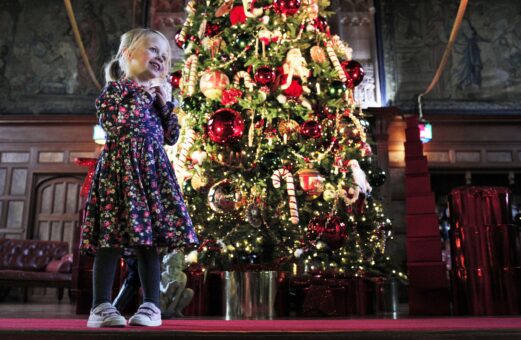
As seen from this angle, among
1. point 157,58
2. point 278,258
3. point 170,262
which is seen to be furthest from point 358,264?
point 157,58

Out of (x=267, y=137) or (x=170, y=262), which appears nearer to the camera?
(x=170, y=262)

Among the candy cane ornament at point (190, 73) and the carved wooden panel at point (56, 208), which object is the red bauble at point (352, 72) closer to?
the candy cane ornament at point (190, 73)

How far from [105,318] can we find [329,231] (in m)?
1.99

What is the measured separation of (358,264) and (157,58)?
2.36 m

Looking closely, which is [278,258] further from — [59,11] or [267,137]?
[59,11]

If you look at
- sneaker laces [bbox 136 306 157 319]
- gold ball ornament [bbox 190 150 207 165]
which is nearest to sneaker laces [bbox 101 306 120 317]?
sneaker laces [bbox 136 306 157 319]

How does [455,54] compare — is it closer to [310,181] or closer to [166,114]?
[310,181]

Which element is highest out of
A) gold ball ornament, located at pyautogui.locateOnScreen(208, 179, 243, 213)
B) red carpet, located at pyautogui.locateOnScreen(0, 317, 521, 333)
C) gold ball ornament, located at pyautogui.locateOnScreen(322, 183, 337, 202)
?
gold ball ornament, located at pyautogui.locateOnScreen(322, 183, 337, 202)

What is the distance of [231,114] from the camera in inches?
140

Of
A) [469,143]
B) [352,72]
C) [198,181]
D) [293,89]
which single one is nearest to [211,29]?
[293,89]

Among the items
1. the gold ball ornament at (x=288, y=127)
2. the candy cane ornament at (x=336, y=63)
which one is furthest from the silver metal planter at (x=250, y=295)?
the candy cane ornament at (x=336, y=63)

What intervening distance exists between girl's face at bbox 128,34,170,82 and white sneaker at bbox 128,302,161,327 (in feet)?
3.15

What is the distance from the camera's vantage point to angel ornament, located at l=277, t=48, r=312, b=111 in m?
3.84

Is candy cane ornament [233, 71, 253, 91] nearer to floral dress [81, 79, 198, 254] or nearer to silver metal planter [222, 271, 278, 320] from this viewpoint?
silver metal planter [222, 271, 278, 320]
